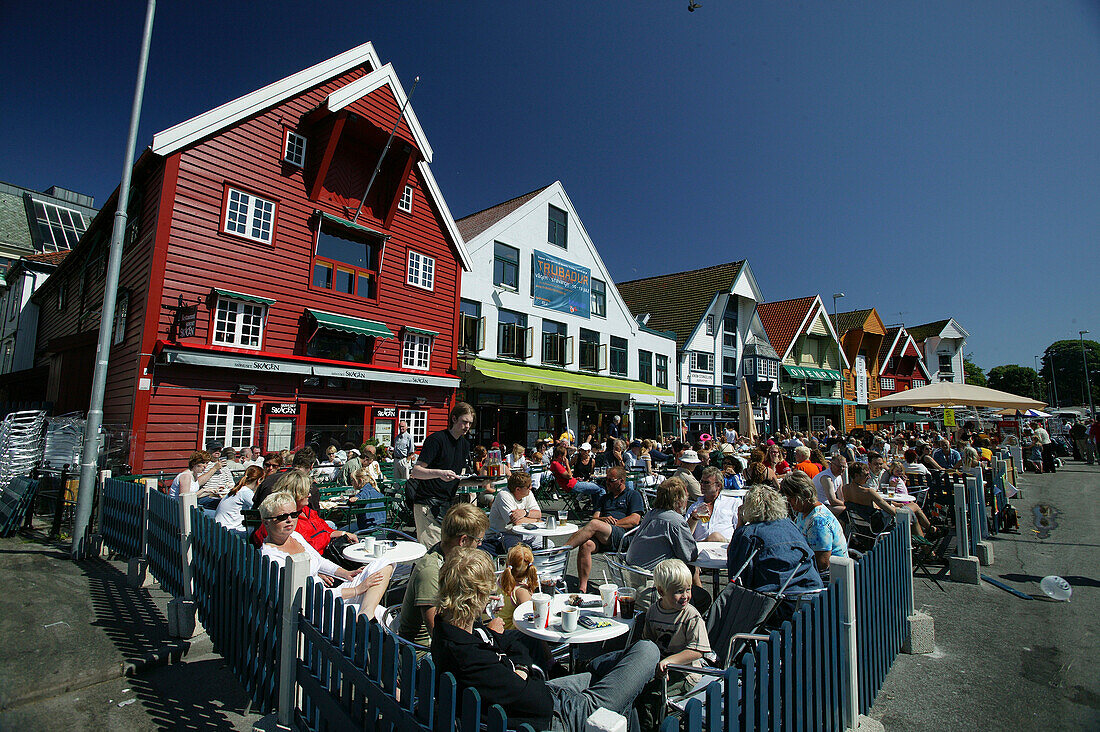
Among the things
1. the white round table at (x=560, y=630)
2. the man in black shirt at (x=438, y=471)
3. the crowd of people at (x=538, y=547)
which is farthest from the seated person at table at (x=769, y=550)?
the man in black shirt at (x=438, y=471)

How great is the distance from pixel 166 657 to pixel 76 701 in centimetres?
64

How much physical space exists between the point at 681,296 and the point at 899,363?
89.2 feet

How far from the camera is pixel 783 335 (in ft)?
118

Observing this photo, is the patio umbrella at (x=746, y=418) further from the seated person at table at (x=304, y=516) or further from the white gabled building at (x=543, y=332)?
the seated person at table at (x=304, y=516)

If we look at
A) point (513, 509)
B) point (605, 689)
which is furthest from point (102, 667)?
point (605, 689)

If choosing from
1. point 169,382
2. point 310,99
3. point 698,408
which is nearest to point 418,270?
point 310,99

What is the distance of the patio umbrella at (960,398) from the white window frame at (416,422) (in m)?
13.4

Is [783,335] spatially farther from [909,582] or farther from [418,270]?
[909,582]

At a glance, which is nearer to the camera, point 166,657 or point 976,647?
point 166,657

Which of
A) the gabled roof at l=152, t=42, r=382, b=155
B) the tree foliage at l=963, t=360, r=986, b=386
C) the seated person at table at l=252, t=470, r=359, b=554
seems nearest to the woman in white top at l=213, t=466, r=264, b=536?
the seated person at table at l=252, t=470, r=359, b=554

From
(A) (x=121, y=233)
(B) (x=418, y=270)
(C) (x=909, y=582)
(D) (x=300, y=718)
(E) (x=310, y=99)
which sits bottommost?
(D) (x=300, y=718)

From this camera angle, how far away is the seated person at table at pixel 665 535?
5133 mm

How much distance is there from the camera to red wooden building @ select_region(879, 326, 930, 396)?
4467 centimetres

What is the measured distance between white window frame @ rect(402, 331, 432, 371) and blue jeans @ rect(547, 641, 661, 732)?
14.0 meters
